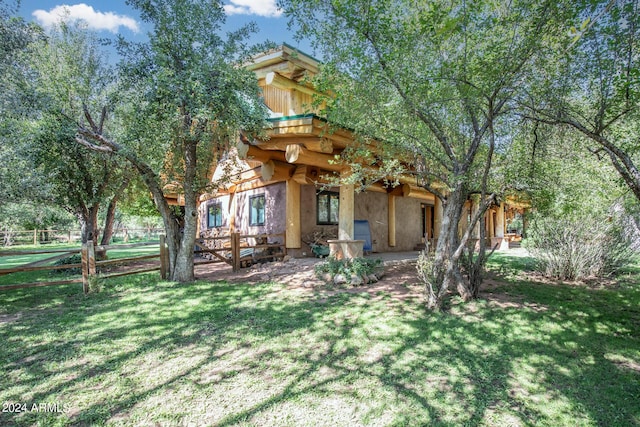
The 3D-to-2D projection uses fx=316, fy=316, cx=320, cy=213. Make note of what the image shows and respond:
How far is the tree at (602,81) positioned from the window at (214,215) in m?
12.9

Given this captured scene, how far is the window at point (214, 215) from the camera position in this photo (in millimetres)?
14772

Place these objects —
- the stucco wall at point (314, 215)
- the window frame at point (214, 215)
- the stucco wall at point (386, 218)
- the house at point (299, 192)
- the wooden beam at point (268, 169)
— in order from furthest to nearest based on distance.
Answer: the window frame at point (214, 215) → the stucco wall at point (386, 218) → the stucco wall at point (314, 215) → the wooden beam at point (268, 169) → the house at point (299, 192)

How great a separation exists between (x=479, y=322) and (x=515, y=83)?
3.38m

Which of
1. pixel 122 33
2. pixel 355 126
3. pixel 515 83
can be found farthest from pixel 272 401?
pixel 122 33

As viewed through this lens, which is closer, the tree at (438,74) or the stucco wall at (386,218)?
the tree at (438,74)

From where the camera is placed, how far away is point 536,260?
813 centimetres

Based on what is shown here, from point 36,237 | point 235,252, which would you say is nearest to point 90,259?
point 235,252

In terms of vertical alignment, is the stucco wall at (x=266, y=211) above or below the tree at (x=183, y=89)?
below

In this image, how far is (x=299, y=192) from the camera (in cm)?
999

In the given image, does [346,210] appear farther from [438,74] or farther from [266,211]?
[438,74]

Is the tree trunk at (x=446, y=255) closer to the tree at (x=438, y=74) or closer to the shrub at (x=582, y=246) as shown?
the tree at (x=438, y=74)

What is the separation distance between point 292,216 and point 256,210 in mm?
2373

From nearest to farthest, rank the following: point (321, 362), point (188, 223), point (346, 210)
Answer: point (321, 362) → point (188, 223) → point (346, 210)

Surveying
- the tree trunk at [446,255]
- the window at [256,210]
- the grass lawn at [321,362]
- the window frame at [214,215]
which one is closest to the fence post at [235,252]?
the window at [256,210]
